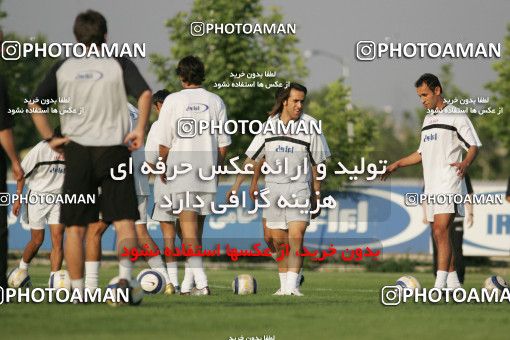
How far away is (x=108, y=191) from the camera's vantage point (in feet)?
35.1

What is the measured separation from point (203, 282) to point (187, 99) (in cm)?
200

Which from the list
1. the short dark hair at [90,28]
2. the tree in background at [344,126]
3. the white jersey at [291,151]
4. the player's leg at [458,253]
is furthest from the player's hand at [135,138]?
the tree in background at [344,126]

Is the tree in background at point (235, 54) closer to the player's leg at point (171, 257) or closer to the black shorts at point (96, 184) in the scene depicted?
the player's leg at point (171, 257)

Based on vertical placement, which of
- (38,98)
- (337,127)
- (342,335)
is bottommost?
(342,335)

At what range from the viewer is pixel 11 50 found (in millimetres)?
18391

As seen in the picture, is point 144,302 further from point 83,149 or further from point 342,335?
point 342,335

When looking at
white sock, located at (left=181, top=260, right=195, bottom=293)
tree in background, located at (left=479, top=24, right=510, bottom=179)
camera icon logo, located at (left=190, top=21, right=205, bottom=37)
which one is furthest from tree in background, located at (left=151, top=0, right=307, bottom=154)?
white sock, located at (left=181, top=260, right=195, bottom=293)

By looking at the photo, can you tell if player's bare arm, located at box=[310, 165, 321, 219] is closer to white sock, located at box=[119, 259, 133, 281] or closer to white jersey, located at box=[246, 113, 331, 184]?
white jersey, located at box=[246, 113, 331, 184]

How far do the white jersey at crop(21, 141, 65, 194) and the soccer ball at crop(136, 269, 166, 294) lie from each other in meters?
2.50

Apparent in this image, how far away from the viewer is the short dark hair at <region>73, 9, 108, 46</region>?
34.9 ft

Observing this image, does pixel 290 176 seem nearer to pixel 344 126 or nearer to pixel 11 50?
pixel 11 50

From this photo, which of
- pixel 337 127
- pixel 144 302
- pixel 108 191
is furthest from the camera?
pixel 337 127

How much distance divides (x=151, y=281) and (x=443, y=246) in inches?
126

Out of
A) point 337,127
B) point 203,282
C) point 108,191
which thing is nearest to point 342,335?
point 108,191
